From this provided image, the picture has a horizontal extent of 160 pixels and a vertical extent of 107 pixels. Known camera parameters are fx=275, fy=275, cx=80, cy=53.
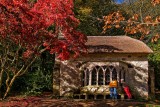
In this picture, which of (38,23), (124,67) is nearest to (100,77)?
(124,67)

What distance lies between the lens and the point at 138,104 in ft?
57.7

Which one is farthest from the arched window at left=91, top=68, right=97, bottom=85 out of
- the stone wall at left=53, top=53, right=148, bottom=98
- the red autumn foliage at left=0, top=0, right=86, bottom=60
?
the red autumn foliage at left=0, top=0, right=86, bottom=60

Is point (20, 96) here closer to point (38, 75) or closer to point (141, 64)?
point (38, 75)

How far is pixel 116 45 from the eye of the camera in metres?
20.8

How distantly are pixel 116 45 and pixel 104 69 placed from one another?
2.21m

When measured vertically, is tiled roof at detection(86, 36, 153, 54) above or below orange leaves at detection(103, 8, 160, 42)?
above

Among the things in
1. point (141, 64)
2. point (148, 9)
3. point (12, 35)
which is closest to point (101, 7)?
point (148, 9)

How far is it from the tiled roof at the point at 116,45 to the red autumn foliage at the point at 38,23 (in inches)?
152

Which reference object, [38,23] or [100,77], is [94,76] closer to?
[100,77]

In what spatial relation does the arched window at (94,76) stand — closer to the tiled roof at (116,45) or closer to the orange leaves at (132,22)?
the tiled roof at (116,45)

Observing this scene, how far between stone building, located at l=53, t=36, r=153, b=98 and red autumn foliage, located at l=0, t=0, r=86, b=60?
12.5 feet

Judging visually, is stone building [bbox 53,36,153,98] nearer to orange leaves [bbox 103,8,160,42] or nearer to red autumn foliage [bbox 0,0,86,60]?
red autumn foliage [bbox 0,0,86,60]

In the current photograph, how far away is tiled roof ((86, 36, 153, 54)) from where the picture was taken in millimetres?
19812

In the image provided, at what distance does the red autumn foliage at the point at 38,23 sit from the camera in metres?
12.2
